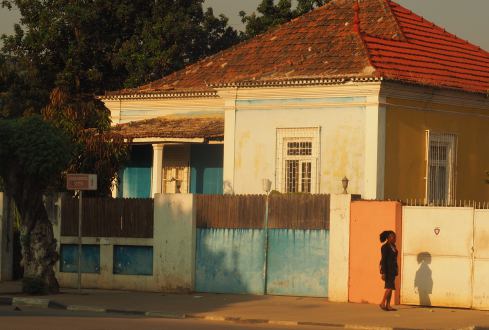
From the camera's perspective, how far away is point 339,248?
80.0 ft

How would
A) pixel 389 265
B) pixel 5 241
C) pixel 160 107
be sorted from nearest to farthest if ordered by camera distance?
pixel 389 265
pixel 5 241
pixel 160 107

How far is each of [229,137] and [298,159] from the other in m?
1.96

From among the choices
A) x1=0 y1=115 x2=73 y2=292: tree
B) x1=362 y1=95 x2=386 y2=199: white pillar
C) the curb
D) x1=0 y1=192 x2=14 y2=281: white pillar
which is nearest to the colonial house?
x1=362 y1=95 x2=386 y2=199: white pillar

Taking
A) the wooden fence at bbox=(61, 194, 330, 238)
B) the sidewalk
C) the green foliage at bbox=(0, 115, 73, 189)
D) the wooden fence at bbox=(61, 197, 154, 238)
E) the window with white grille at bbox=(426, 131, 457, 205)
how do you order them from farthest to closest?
1. the window with white grille at bbox=(426, 131, 457, 205)
2. the wooden fence at bbox=(61, 197, 154, 238)
3. the wooden fence at bbox=(61, 194, 330, 238)
4. the green foliage at bbox=(0, 115, 73, 189)
5. the sidewalk

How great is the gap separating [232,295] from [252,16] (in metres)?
25.2

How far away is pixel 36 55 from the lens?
160ft

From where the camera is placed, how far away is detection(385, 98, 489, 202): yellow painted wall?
92.9 ft

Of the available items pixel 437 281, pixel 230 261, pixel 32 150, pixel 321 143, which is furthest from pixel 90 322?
pixel 321 143

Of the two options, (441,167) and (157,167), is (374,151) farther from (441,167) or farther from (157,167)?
(157,167)

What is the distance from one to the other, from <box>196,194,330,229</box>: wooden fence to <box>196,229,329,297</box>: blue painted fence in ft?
0.46

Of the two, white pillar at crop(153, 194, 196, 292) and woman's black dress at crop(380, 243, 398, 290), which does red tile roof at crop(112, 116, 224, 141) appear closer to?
white pillar at crop(153, 194, 196, 292)

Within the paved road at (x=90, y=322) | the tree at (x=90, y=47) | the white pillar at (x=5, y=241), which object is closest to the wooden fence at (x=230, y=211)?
the paved road at (x=90, y=322)

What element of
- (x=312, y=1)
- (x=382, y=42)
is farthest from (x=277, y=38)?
(x=312, y=1)

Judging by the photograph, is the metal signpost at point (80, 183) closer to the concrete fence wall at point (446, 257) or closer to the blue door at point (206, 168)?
the concrete fence wall at point (446, 257)
